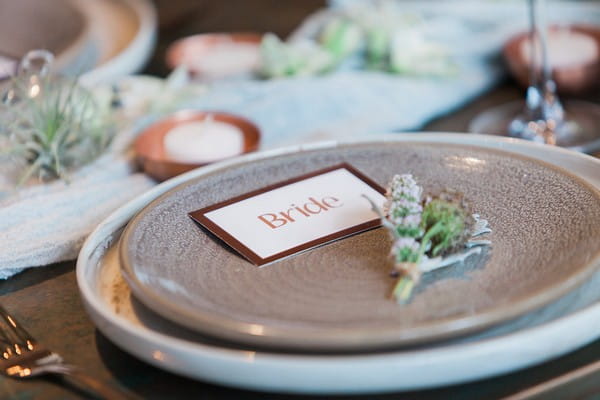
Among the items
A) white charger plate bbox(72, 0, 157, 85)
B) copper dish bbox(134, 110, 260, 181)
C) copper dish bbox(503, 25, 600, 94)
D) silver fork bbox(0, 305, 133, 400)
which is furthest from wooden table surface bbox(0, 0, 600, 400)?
copper dish bbox(503, 25, 600, 94)

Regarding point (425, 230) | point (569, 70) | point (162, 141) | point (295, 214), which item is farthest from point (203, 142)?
point (569, 70)

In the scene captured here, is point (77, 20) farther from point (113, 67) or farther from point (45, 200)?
point (45, 200)

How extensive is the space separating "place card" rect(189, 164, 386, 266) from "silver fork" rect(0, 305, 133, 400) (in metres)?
0.12

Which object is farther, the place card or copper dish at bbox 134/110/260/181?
copper dish at bbox 134/110/260/181

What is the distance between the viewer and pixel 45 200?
0.68 m

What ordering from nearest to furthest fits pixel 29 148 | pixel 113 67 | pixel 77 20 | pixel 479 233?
pixel 479 233 < pixel 29 148 < pixel 113 67 < pixel 77 20

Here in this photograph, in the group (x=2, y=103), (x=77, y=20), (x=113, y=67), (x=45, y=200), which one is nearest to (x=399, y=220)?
(x=45, y=200)

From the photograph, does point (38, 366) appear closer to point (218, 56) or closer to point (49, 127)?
point (49, 127)

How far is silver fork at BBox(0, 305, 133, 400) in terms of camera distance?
1.53 ft

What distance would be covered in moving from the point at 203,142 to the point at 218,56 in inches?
14.1

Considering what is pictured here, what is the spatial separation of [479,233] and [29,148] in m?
0.44

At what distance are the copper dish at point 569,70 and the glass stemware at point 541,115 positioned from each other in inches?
0.5

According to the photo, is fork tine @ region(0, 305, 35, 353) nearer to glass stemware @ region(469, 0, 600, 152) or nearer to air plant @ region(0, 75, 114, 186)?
air plant @ region(0, 75, 114, 186)

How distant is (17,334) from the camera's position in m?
0.53
